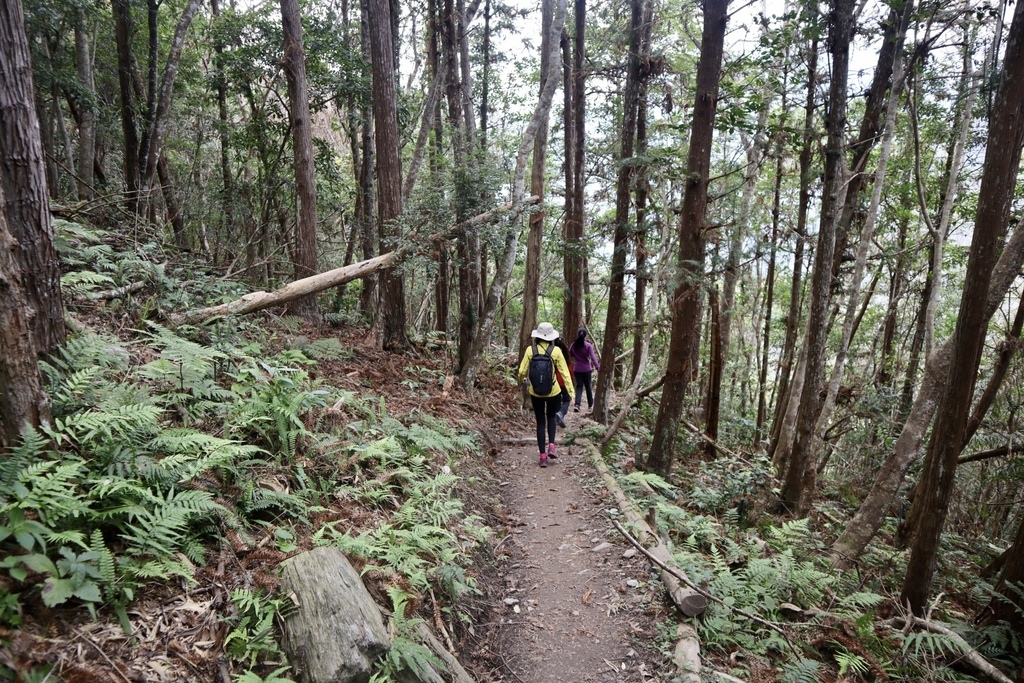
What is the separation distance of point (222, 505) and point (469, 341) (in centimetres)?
823

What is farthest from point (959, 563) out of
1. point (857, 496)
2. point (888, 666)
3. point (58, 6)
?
point (58, 6)

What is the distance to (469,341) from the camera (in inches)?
470

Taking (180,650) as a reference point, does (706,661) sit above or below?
below

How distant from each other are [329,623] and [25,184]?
12.5ft

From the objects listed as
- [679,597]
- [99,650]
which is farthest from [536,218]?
[99,650]

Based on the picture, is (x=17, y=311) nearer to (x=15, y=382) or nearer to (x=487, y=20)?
(x=15, y=382)

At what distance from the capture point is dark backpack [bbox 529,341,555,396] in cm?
848

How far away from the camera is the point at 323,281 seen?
9.22 metres

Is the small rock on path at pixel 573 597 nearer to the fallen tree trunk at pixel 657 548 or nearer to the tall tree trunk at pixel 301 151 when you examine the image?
the fallen tree trunk at pixel 657 548

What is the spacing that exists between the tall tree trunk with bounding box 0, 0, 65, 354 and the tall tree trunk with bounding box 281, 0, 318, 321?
673 centimetres

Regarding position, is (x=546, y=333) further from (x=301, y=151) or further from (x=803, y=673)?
(x=301, y=151)

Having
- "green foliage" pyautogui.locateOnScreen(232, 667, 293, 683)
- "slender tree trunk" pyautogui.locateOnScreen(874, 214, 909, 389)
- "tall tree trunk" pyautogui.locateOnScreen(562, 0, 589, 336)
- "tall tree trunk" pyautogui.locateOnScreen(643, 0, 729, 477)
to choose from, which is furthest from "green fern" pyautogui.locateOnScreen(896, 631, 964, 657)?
"slender tree trunk" pyautogui.locateOnScreen(874, 214, 909, 389)

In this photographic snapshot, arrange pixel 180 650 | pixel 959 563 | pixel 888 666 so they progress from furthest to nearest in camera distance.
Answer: pixel 959 563 → pixel 888 666 → pixel 180 650

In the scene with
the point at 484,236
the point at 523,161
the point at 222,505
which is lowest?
the point at 222,505
